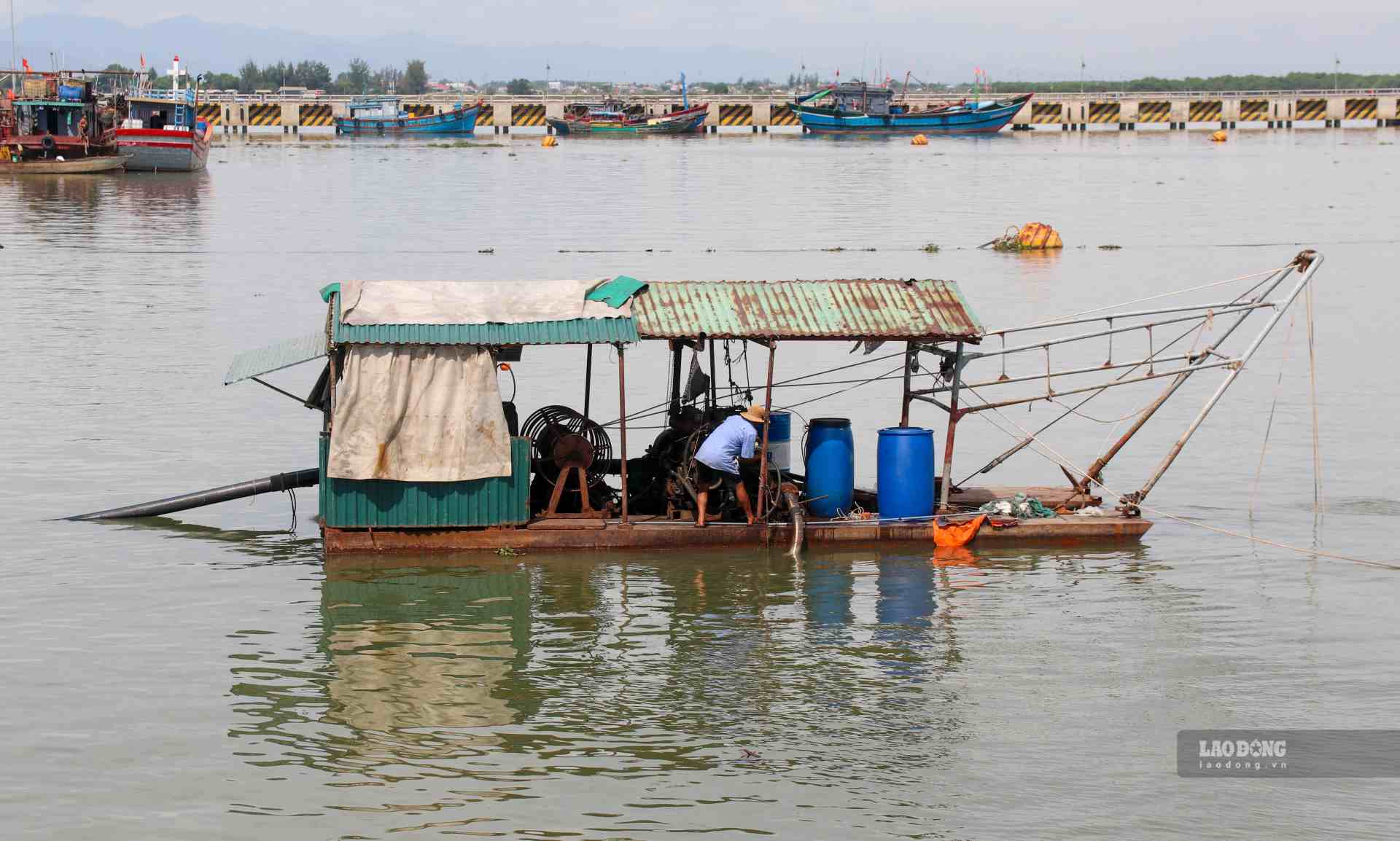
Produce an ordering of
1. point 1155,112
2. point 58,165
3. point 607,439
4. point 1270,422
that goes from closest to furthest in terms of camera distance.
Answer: point 607,439 → point 1270,422 → point 58,165 → point 1155,112

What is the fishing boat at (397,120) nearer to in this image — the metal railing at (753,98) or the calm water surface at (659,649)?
the metal railing at (753,98)

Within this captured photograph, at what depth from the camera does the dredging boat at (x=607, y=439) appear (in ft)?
46.3

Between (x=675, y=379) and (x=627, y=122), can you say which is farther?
(x=627, y=122)

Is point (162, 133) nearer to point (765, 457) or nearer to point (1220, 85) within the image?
point (765, 457)

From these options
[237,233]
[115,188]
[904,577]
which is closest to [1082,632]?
[904,577]

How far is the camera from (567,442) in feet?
48.0

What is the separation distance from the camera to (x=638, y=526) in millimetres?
14734

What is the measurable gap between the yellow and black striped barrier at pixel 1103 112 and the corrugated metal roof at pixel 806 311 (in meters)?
120

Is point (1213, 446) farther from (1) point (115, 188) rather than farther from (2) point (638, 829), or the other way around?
(1) point (115, 188)

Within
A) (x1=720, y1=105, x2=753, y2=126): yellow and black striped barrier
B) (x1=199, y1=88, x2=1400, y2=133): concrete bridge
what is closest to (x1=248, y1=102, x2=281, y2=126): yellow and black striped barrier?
(x1=199, y1=88, x2=1400, y2=133): concrete bridge

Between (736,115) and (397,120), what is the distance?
2799cm

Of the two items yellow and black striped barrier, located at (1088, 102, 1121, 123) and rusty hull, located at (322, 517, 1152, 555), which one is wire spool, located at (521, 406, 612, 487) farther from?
yellow and black striped barrier, located at (1088, 102, 1121, 123)

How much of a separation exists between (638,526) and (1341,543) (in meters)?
7.16

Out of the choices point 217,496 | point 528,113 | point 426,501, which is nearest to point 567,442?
point 426,501
